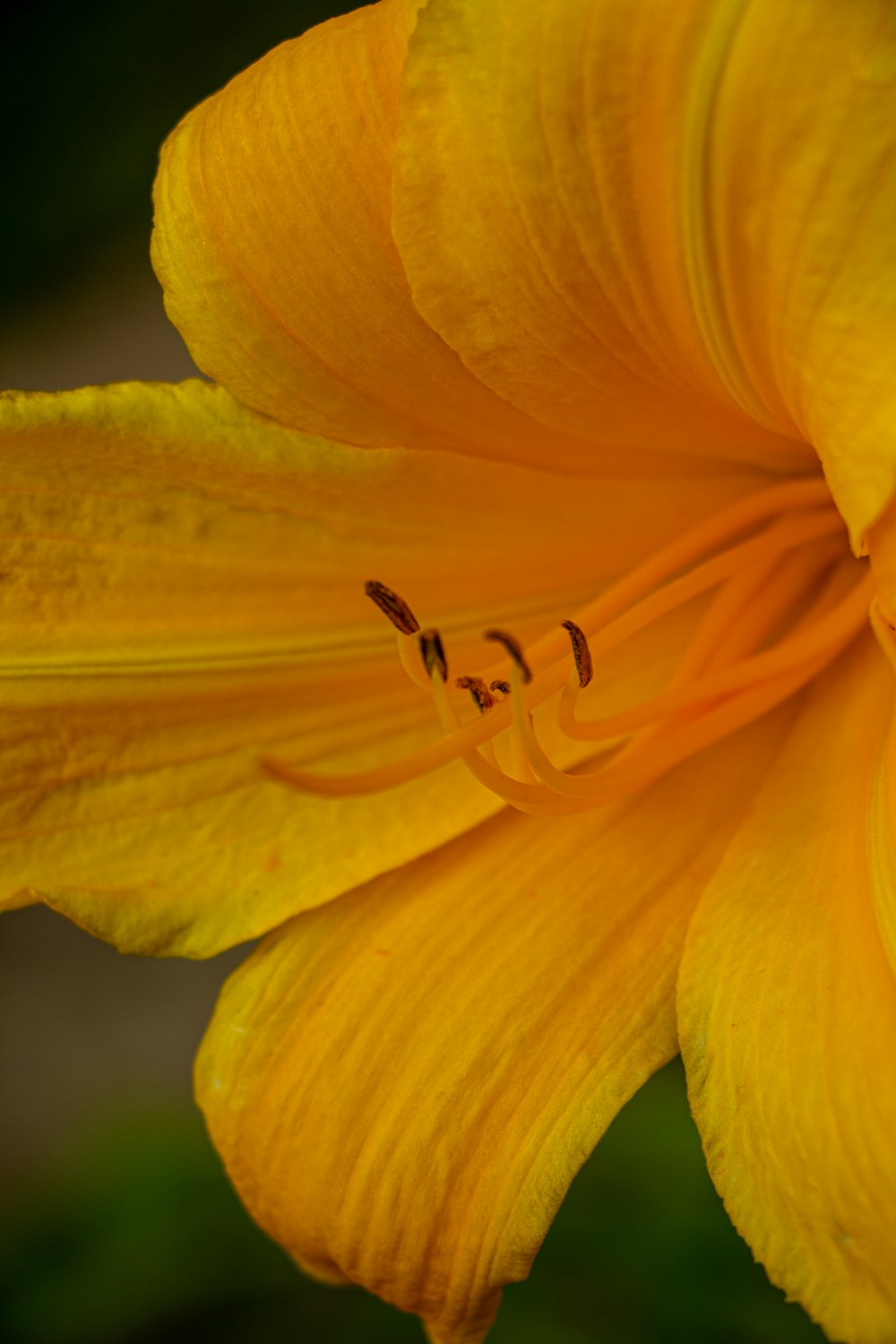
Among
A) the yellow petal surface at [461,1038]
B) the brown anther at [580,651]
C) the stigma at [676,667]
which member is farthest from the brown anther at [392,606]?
the yellow petal surface at [461,1038]

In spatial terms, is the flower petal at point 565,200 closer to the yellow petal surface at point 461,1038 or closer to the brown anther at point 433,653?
the brown anther at point 433,653

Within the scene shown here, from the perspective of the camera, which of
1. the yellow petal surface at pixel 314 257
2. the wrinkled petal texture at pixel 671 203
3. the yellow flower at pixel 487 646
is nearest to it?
the wrinkled petal texture at pixel 671 203

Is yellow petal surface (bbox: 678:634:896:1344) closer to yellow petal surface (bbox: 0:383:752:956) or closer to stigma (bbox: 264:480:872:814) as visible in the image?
stigma (bbox: 264:480:872:814)

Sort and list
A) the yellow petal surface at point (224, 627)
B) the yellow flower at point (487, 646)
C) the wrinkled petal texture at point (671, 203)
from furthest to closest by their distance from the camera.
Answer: the yellow petal surface at point (224, 627)
the yellow flower at point (487, 646)
the wrinkled petal texture at point (671, 203)

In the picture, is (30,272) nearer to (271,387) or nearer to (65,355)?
(65,355)

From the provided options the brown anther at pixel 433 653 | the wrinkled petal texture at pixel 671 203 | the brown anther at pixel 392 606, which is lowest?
the brown anther at pixel 433 653

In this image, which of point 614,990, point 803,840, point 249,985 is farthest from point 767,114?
point 249,985

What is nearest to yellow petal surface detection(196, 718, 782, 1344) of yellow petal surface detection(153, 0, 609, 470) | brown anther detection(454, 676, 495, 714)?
brown anther detection(454, 676, 495, 714)

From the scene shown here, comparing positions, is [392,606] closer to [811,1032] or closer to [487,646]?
[487,646]

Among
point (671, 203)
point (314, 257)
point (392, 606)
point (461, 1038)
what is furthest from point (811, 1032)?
point (314, 257)
